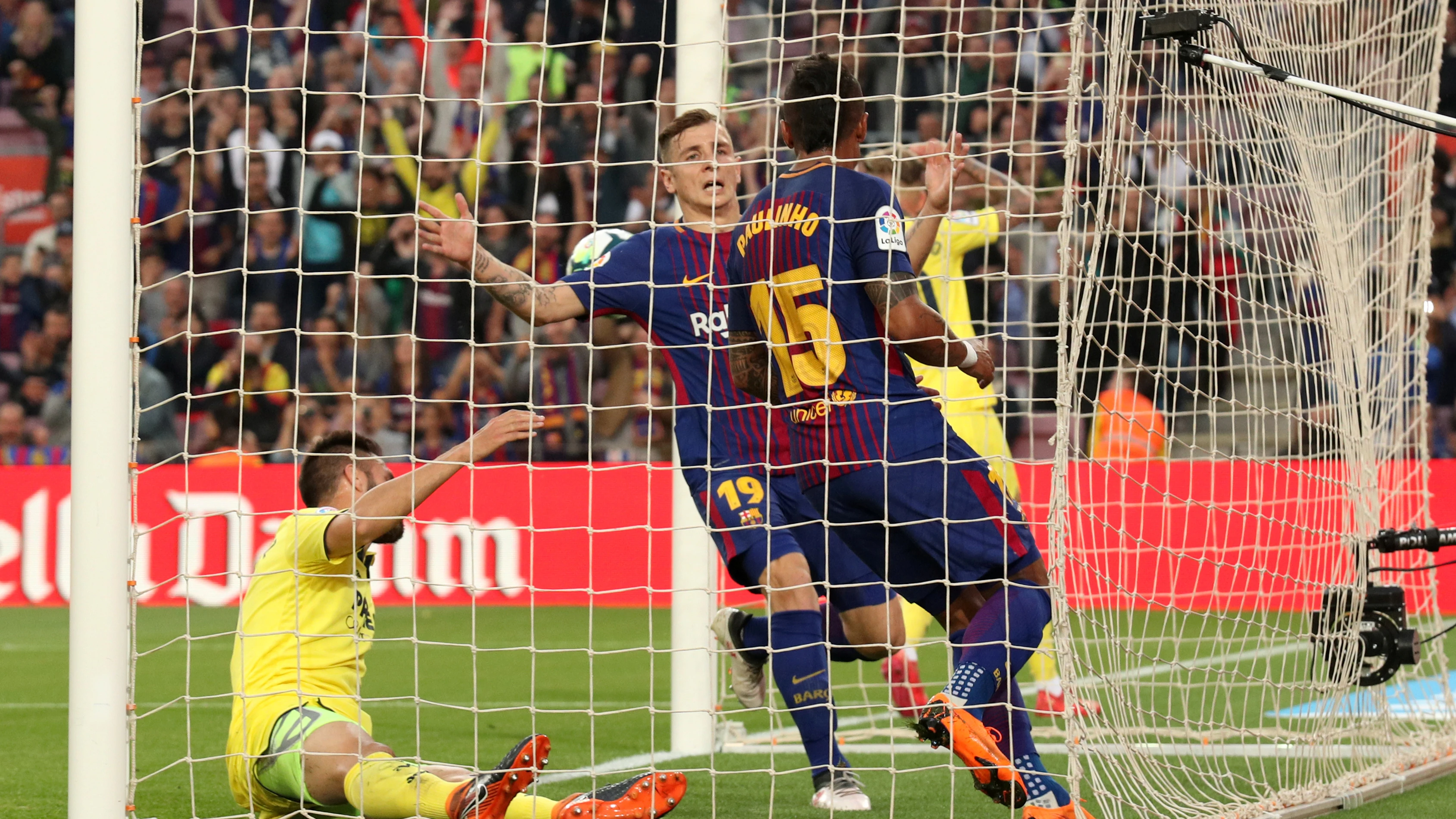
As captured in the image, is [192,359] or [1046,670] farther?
[192,359]

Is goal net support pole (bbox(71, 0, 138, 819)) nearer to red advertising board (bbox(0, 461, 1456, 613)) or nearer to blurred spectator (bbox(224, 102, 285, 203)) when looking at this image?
red advertising board (bbox(0, 461, 1456, 613))

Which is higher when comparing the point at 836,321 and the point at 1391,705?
the point at 836,321

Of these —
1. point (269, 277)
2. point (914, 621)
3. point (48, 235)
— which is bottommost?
point (914, 621)

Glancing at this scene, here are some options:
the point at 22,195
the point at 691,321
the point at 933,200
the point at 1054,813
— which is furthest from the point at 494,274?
the point at 22,195

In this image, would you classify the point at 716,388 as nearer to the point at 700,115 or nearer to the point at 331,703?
the point at 700,115

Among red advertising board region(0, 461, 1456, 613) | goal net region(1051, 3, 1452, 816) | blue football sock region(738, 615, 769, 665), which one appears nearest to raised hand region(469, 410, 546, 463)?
goal net region(1051, 3, 1452, 816)

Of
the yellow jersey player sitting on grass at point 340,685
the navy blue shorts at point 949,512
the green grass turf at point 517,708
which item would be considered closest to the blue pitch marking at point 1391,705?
the green grass turf at point 517,708

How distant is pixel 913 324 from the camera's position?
3.88m

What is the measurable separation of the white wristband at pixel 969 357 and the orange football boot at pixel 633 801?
117 centimetres

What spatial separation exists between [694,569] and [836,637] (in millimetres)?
910

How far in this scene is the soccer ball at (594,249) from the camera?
4.92m

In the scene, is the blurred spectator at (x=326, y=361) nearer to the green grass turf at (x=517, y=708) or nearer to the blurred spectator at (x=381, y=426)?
the blurred spectator at (x=381, y=426)

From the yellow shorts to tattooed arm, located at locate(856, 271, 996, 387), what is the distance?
1563 mm

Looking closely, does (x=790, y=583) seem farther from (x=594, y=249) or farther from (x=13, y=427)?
(x=13, y=427)
